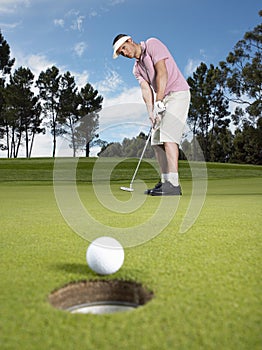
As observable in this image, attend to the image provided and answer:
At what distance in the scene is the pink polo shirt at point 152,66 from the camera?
5297mm

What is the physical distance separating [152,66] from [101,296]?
13.3ft

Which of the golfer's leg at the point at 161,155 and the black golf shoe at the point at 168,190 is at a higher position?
the golfer's leg at the point at 161,155

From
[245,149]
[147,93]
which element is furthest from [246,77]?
[147,93]

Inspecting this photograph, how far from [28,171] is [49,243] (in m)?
12.8

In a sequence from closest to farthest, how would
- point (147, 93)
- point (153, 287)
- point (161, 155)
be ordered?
point (153, 287), point (147, 93), point (161, 155)

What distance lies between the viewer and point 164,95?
18.2 ft

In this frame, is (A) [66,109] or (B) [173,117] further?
(A) [66,109]

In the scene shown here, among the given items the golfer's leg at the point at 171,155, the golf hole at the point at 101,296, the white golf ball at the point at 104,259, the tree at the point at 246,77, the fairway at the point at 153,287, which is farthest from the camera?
the tree at the point at 246,77

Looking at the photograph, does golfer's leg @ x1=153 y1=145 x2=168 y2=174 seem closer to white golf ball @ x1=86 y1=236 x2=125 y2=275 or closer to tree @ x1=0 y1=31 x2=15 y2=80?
white golf ball @ x1=86 y1=236 x2=125 y2=275

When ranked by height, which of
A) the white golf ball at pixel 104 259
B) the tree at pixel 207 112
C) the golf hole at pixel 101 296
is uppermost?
the tree at pixel 207 112

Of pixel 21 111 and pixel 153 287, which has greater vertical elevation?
pixel 21 111

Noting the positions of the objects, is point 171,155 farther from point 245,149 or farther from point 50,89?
point 50,89

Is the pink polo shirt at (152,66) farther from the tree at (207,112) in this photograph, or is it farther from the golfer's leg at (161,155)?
the tree at (207,112)

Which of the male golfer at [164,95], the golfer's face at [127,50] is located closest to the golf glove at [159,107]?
the male golfer at [164,95]
